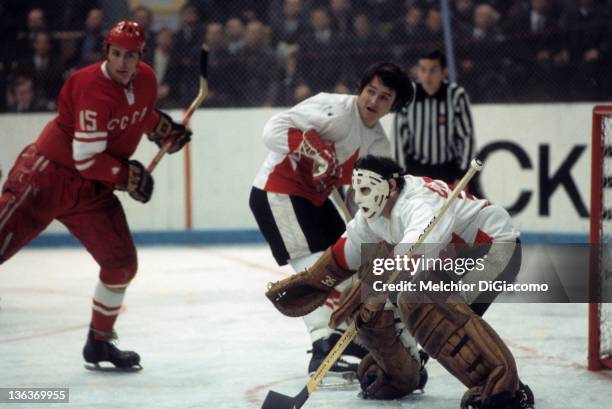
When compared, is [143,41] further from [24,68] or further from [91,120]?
[24,68]

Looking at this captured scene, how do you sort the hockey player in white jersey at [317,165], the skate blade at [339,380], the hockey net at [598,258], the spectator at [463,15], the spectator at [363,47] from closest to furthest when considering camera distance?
the skate blade at [339,380], the hockey player in white jersey at [317,165], the hockey net at [598,258], the spectator at [463,15], the spectator at [363,47]

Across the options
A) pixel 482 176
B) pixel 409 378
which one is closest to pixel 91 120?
pixel 409 378

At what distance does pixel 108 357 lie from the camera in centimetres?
435

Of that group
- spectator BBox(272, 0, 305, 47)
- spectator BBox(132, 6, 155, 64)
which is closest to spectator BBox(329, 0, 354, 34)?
spectator BBox(272, 0, 305, 47)

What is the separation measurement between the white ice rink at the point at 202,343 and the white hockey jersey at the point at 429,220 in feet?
1.69

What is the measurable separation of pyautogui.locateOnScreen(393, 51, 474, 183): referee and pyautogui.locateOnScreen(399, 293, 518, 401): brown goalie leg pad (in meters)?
2.47

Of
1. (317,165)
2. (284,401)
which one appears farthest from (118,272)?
(284,401)

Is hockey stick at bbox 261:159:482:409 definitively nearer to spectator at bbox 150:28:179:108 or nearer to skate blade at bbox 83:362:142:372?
skate blade at bbox 83:362:142:372

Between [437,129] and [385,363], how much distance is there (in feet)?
8.13

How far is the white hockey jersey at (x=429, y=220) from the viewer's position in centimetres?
352

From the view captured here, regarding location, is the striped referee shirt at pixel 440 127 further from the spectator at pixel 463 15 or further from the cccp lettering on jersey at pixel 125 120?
the cccp lettering on jersey at pixel 125 120

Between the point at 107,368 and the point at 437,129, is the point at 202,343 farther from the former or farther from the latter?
the point at 437,129

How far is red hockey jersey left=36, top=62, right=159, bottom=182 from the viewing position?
4148 mm

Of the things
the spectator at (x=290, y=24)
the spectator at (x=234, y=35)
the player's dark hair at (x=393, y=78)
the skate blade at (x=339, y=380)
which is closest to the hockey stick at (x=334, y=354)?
the skate blade at (x=339, y=380)
